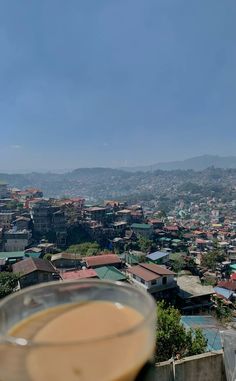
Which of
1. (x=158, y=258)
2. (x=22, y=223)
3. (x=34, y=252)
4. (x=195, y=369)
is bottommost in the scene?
(x=158, y=258)

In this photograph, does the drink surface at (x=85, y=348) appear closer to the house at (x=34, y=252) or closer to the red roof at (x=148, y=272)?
the red roof at (x=148, y=272)

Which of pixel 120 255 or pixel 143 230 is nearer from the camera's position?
pixel 120 255

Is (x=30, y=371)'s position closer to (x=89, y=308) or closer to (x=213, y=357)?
(x=89, y=308)

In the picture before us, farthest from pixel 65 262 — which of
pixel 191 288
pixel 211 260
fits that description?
pixel 211 260

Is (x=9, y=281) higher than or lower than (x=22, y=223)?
lower

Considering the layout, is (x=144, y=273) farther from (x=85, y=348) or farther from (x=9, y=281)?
(x=85, y=348)

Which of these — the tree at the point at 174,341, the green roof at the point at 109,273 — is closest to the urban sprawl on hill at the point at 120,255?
the green roof at the point at 109,273
